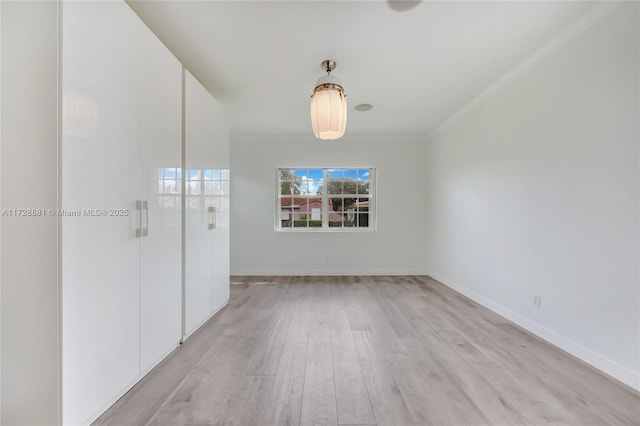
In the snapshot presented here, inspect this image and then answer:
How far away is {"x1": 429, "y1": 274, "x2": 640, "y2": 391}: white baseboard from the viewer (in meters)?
1.85

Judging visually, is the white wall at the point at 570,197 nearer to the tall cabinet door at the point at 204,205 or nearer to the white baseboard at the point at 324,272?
the white baseboard at the point at 324,272


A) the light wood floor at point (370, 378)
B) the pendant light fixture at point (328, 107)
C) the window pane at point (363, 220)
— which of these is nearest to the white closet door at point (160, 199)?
the light wood floor at point (370, 378)

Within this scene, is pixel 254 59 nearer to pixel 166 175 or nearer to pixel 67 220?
pixel 166 175

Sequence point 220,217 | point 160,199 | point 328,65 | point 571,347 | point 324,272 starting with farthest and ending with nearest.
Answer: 1. point 324,272
2. point 220,217
3. point 328,65
4. point 571,347
5. point 160,199

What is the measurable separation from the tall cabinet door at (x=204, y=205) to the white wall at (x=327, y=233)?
1.84 meters

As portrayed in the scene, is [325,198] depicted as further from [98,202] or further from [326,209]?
[98,202]

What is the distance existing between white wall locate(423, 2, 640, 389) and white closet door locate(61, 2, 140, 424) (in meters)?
3.10

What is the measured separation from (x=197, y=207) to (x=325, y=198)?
9.92 ft

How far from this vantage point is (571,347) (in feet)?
7.41

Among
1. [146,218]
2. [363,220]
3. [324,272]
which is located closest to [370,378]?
[146,218]

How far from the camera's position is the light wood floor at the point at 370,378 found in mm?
1565

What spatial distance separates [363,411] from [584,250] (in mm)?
1993

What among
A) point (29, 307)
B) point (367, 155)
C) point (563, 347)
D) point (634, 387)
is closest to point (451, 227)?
point (367, 155)

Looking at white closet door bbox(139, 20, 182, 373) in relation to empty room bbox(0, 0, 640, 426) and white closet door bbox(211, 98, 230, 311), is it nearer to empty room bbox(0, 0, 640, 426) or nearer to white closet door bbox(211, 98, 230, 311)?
empty room bbox(0, 0, 640, 426)
